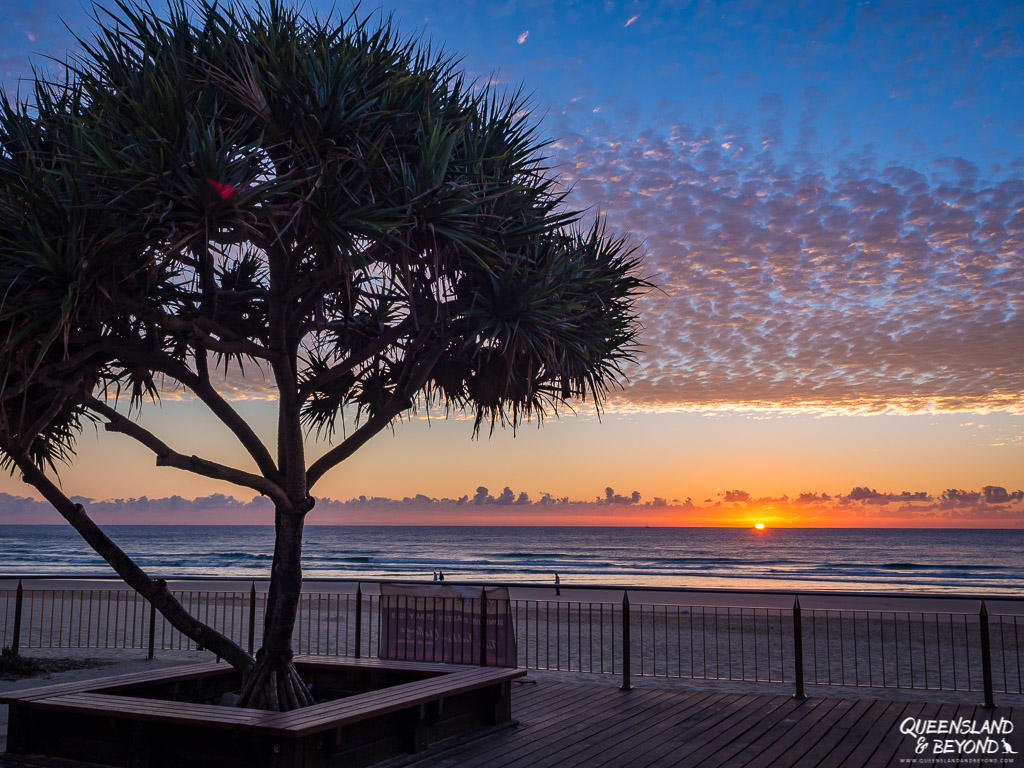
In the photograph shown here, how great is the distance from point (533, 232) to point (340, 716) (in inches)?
164

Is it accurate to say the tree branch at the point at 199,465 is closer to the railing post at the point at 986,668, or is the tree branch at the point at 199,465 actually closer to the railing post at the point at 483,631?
the railing post at the point at 483,631

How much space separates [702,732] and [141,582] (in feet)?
17.7

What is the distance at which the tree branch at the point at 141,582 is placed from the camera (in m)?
7.54

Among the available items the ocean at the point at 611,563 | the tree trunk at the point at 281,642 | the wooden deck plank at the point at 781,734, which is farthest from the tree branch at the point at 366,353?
the ocean at the point at 611,563

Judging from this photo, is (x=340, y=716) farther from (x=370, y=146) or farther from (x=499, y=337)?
(x=370, y=146)

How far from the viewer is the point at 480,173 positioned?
691 cm

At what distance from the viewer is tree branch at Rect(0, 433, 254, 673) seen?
7543mm

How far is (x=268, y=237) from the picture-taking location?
6785 mm

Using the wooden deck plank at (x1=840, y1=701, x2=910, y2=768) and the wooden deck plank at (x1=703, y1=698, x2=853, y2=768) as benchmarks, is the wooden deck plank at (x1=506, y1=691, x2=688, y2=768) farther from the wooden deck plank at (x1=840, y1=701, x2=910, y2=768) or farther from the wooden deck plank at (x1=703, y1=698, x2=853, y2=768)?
the wooden deck plank at (x1=840, y1=701, x2=910, y2=768)

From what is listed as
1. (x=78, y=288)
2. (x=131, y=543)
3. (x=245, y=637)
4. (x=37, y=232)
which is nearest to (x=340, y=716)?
(x=78, y=288)

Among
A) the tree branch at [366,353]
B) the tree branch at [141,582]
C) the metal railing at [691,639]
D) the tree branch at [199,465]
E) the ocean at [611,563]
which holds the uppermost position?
the tree branch at [366,353]

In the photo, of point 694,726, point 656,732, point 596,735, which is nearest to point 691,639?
point 694,726

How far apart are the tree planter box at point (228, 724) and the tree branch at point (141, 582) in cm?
64

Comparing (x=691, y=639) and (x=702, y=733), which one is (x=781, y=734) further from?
(x=691, y=639)
